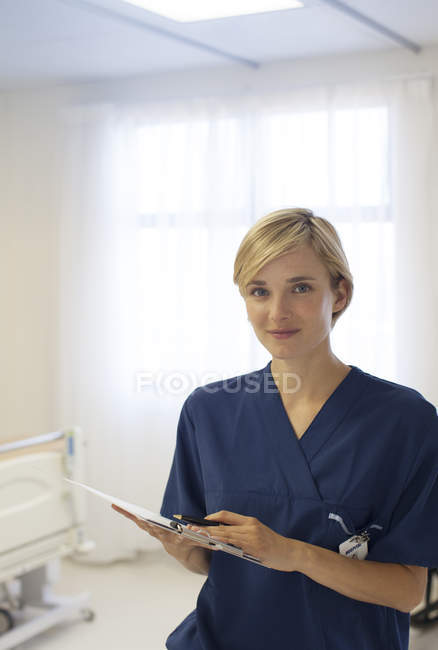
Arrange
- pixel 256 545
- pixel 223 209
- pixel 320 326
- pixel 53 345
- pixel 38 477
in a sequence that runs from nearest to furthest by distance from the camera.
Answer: pixel 256 545 → pixel 320 326 → pixel 38 477 → pixel 223 209 → pixel 53 345

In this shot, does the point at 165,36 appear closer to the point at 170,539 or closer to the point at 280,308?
the point at 280,308

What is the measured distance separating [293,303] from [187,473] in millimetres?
329

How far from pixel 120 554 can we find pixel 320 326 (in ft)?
9.01

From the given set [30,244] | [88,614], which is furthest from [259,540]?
[30,244]

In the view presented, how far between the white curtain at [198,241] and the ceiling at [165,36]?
188 millimetres

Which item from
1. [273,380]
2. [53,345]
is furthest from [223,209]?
[273,380]

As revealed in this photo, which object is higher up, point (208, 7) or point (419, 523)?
point (208, 7)

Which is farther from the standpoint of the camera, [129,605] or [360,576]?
[129,605]

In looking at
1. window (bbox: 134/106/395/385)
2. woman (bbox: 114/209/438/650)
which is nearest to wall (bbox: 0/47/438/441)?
window (bbox: 134/106/395/385)

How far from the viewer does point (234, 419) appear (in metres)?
1.11

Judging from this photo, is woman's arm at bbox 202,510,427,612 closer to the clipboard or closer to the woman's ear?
the clipboard

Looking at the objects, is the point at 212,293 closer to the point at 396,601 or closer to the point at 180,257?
the point at 180,257

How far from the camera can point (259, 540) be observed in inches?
35.6

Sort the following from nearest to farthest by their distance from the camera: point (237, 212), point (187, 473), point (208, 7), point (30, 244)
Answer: point (187, 473), point (208, 7), point (237, 212), point (30, 244)
